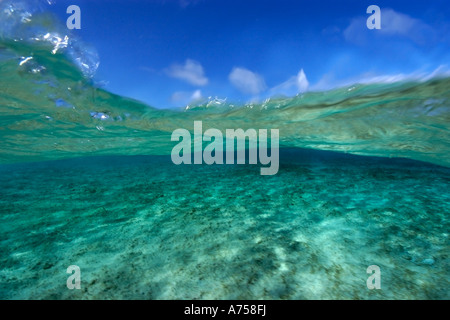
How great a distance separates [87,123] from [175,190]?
29.3 ft

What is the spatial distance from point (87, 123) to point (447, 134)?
21.9 meters

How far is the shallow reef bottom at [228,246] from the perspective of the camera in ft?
10.0

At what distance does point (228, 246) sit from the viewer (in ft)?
13.6

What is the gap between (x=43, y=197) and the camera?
8641 millimetres

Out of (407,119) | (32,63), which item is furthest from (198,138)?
(407,119)

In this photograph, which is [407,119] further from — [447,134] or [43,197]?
[43,197]

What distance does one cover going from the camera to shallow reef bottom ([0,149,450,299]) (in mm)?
3049

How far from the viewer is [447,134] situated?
1433 centimetres

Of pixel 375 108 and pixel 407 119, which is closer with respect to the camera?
pixel 375 108
